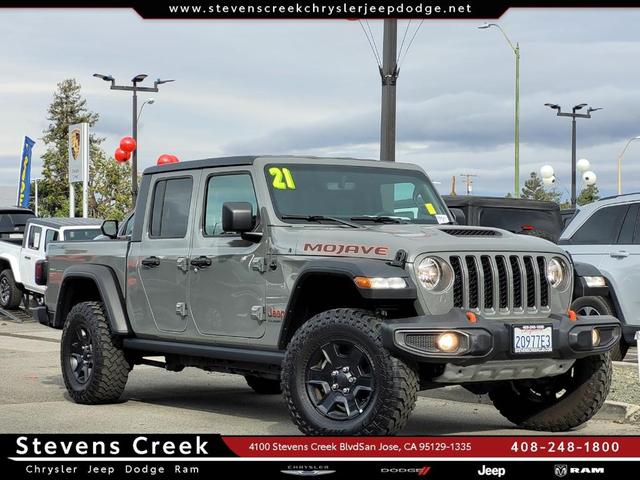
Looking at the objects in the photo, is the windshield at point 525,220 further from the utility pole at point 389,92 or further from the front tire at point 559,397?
the front tire at point 559,397

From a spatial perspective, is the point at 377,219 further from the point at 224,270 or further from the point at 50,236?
the point at 50,236

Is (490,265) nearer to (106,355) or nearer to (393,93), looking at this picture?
(106,355)

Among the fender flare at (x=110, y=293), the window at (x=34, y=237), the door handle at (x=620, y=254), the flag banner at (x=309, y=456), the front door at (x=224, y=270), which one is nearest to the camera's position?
the flag banner at (x=309, y=456)

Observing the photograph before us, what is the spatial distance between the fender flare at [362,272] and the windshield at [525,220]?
8.16 meters

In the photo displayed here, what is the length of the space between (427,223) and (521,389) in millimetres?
1440

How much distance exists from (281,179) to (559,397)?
103 inches

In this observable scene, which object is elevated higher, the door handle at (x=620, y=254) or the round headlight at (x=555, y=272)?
the round headlight at (x=555, y=272)

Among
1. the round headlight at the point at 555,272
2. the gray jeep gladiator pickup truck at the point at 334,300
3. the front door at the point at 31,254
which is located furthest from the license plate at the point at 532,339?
the front door at the point at 31,254

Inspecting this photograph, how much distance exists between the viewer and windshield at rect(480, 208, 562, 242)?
1556cm

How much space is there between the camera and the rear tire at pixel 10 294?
24031 millimetres

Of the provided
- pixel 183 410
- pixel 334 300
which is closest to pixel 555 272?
pixel 334 300

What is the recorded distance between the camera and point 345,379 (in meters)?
7.24

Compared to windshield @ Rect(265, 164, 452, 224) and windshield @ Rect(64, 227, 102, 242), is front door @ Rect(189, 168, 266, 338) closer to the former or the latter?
windshield @ Rect(265, 164, 452, 224)

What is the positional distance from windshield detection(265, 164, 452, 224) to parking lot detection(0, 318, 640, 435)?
5.25 feet
